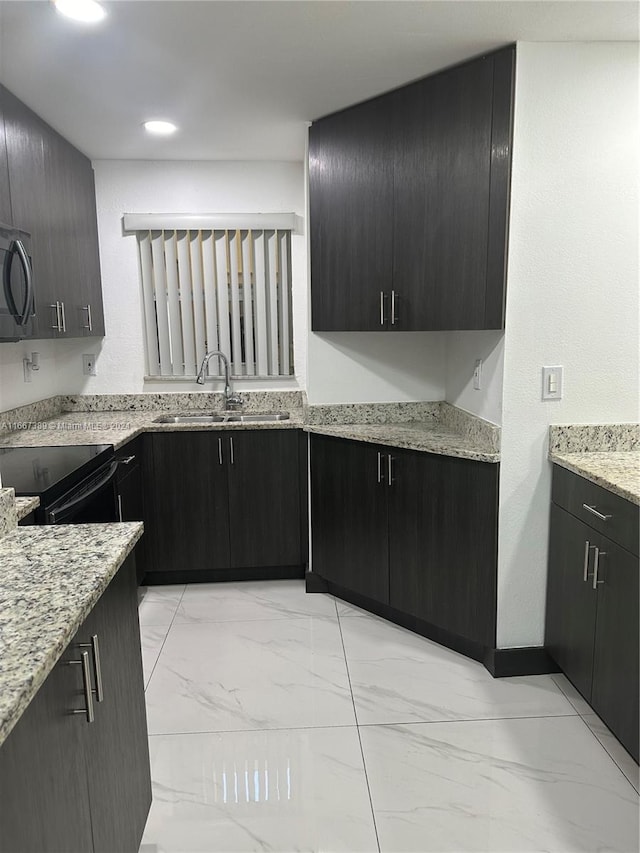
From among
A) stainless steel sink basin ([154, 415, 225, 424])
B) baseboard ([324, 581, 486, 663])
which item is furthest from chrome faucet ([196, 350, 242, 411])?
baseboard ([324, 581, 486, 663])

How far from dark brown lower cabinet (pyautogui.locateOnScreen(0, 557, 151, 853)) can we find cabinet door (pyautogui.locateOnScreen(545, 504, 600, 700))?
151 centimetres

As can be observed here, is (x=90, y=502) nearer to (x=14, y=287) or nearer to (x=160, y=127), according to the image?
(x=14, y=287)

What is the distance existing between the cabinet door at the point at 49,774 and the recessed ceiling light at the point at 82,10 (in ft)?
6.00

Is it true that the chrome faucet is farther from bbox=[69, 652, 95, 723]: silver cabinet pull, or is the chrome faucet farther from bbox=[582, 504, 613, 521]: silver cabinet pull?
bbox=[69, 652, 95, 723]: silver cabinet pull

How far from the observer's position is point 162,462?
3.39 m

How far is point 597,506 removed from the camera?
2.10 meters

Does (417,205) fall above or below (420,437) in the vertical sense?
above

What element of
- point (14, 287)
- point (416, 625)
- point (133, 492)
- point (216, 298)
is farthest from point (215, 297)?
point (416, 625)

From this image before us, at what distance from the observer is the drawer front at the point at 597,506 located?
1891 mm

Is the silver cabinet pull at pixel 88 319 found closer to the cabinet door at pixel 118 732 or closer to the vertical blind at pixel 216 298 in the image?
the vertical blind at pixel 216 298

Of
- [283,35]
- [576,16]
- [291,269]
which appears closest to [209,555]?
[291,269]

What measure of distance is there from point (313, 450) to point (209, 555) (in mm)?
859

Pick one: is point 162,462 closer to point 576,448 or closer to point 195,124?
point 195,124

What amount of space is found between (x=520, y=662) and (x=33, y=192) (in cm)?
291
